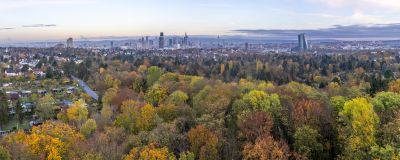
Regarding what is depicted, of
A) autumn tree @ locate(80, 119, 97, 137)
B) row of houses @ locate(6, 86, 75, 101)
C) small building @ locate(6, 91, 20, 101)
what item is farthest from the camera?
row of houses @ locate(6, 86, 75, 101)

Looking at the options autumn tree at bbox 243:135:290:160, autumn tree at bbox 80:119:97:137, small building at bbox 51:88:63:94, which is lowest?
small building at bbox 51:88:63:94

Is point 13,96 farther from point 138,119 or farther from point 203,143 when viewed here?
point 203,143

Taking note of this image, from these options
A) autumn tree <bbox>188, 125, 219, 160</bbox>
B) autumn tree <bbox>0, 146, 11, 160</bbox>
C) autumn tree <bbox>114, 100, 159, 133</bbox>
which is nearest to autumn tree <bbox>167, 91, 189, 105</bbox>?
autumn tree <bbox>114, 100, 159, 133</bbox>

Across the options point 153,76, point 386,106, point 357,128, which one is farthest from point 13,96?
point 357,128

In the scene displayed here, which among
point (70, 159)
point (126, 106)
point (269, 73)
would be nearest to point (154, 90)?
point (126, 106)

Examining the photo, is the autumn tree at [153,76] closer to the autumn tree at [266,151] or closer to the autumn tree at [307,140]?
the autumn tree at [307,140]

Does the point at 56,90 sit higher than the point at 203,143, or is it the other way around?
the point at 203,143

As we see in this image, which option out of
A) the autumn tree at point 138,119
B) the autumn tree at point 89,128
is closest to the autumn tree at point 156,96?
the autumn tree at point 138,119

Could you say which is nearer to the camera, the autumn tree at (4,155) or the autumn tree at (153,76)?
the autumn tree at (4,155)

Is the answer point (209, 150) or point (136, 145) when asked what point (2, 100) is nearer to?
point (136, 145)

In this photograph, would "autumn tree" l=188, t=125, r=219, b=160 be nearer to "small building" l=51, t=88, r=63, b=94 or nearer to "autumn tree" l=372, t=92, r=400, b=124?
"autumn tree" l=372, t=92, r=400, b=124
